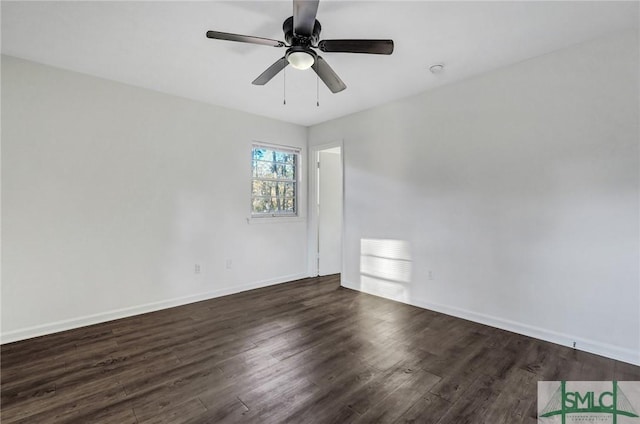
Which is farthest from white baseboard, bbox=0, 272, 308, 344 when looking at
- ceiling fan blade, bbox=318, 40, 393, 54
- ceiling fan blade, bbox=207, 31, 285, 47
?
ceiling fan blade, bbox=318, 40, 393, 54

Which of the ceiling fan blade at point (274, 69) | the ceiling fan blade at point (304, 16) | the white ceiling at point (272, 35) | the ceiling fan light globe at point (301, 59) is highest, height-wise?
the white ceiling at point (272, 35)

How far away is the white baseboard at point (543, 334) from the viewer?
229 cm

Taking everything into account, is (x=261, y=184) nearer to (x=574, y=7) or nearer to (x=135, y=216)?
(x=135, y=216)

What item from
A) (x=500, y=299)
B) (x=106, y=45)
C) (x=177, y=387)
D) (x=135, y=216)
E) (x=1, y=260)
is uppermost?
(x=106, y=45)

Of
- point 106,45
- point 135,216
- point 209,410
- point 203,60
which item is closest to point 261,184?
point 135,216

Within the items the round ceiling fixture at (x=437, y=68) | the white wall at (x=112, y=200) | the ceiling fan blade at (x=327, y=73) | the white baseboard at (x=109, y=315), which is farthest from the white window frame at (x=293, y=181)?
the round ceiling fixture at (x=437, y=68)

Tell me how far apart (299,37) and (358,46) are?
399 mm

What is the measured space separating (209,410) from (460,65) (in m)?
3.52

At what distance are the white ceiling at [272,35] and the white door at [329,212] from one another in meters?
1.99

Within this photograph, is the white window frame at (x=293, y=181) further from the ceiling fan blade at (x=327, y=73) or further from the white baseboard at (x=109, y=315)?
the ceiling fan blade at (x=327, y=73)

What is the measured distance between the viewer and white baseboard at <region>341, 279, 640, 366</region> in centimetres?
229

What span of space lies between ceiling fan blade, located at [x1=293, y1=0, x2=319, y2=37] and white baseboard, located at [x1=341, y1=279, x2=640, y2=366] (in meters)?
3.10

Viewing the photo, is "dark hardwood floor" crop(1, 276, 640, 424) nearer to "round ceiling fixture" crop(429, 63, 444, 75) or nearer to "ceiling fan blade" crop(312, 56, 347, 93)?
"ceiling fan blade" crop(312, 56, 347, 93)

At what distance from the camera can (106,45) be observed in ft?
8.08
